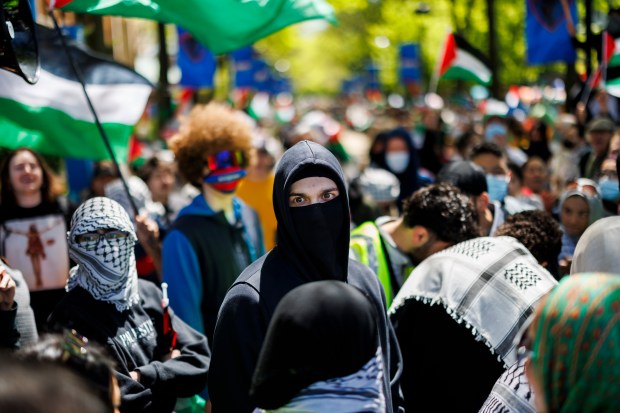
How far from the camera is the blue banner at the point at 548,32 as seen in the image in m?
11.5

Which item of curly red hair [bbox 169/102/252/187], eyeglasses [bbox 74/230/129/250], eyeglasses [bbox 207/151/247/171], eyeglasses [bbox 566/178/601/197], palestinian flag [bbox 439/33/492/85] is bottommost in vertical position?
eyeglasses [bbox 566/178/601/197]

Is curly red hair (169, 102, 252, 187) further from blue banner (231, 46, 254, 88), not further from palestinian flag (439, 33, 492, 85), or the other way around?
blue banner (231, 46, 254, 88)

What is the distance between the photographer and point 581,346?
5.88 feet

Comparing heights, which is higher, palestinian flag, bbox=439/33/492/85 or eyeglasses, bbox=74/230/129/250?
palestinian flag, bbox=439/33/492/85

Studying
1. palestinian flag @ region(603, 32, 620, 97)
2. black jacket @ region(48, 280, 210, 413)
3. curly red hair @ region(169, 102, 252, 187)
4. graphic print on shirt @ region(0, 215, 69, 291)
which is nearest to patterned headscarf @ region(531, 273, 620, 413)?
black jacket @ region(48, 280, 210, 413)

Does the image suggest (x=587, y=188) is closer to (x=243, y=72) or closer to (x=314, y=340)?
(x=314, y=340)

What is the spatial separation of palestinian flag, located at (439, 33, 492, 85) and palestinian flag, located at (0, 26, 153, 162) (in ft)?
24.1

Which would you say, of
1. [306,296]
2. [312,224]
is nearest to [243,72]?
[312,224]

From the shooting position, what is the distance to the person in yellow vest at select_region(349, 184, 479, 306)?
13.0ft

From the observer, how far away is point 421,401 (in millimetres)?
3471

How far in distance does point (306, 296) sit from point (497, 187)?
431 cm

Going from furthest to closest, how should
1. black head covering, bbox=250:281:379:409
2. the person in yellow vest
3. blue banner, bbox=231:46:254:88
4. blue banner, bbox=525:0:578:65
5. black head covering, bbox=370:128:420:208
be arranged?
blue banner, bbox=231:46:254:88
blue banner, bbox=525:0:578:65
black head covering, bbox=370:128:420:208
the person in yellow vest
black head covering, bbox=250:281:379:409

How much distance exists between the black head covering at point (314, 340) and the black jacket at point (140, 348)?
1.22 meters

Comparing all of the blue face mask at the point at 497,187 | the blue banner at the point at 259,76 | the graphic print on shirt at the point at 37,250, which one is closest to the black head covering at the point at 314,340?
the graphic print on shirt at the point at 37,250
